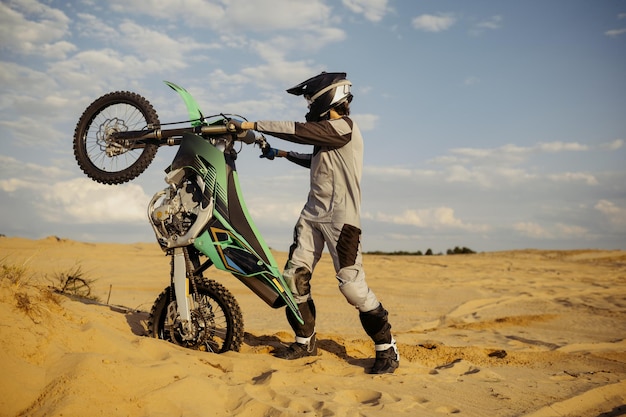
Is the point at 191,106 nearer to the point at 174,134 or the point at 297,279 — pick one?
the point at 174,134

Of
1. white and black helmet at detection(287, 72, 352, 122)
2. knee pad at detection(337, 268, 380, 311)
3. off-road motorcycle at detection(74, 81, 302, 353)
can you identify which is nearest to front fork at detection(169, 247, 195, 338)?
off-road motorcycle at detection(74, 81, 302, 353)

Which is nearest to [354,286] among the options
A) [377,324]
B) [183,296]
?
[377,324]

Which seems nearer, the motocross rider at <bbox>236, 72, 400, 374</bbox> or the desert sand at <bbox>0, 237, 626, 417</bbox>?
the desert sand at <bbox>0, 237, 626, 417</bbox>

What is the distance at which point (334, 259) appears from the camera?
4.54m

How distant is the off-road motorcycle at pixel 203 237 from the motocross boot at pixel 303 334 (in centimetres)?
15

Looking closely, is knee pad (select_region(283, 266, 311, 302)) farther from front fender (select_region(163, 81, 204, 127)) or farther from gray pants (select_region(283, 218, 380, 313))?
front fender (select_region(163, 81, 204, 127))

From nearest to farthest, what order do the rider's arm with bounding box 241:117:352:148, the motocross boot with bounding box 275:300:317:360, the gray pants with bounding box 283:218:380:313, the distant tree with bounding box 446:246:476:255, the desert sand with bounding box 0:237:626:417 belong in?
the desert sand with bounding box 0:237:626:417
the rider's arm with bounding box 241:117:352:148
the gray pants with bounding box 283:218:380:313
the motocross boot with bounding box 275:300:317:360
the distant tree with bounding box 446:246:476:255

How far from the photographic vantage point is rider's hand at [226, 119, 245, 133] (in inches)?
168

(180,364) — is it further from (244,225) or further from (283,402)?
(244,225)

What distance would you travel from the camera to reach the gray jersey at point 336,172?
4.45 metres

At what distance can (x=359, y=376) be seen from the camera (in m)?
4.25

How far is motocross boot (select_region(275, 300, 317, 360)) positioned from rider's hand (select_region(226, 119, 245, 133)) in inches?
62.2

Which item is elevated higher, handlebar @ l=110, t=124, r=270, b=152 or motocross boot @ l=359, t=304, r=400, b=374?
handlebar @ l=110, t=124, r=270, b=152

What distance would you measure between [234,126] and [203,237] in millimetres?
919
